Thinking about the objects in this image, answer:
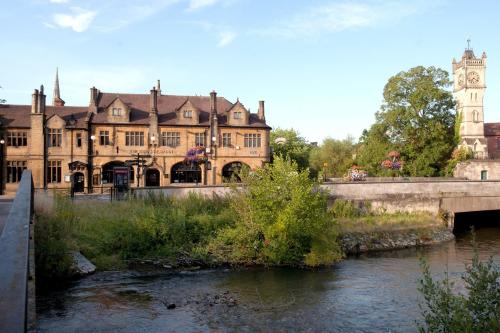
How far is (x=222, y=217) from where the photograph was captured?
25.2 meters

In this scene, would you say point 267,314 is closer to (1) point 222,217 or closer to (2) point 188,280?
(2) point 188,280

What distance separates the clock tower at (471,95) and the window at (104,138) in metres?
45.3

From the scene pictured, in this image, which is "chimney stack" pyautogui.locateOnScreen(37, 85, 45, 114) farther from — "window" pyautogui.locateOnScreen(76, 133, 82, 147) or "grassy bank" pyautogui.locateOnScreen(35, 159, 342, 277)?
"grassy bank" pyautogui.locateOnScreen(35, 159, 342, 277)

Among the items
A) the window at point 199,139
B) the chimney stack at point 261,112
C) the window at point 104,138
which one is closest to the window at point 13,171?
the window at point 104,138

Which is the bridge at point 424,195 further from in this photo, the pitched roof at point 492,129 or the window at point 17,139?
the pitched roof at point 492,129

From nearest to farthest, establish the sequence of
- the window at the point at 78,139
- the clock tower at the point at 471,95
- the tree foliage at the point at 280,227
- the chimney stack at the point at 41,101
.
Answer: the tree foliage at the point at 280,227
the chimney stack at the point at 41,101
the window at the point at 78,139
the clock tower at the point at 471,95

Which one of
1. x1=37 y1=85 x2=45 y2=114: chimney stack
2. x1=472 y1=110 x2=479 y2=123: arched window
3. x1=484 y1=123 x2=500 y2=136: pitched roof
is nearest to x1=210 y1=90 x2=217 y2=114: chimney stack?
x1=37 y1=85 x2=45 y2=114: chimney stack

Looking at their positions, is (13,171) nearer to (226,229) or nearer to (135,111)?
(135,111)

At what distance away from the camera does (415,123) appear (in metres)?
49.2

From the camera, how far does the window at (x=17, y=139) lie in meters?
41.4

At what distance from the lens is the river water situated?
13.3 metres

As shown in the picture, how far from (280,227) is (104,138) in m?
26.2

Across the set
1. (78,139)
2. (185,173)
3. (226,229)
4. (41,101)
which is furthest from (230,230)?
(41,101)

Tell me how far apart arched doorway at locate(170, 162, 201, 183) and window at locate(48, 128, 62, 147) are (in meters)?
10.7
